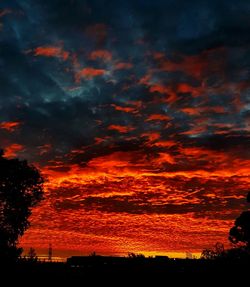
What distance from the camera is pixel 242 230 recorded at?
5675 cm

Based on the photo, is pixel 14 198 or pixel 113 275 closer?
pixel 113 275

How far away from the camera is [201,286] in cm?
2720

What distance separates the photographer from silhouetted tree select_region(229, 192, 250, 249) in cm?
5574

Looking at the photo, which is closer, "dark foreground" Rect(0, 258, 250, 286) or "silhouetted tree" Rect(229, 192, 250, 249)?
"dark foreground" Rect(0, 258, 250, 286)

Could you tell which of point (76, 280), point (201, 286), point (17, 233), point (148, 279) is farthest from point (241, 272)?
point (17, 233)

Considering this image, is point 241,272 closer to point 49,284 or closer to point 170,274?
point 170,274

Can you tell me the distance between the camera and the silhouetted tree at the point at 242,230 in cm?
5574

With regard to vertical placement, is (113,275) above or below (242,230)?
below

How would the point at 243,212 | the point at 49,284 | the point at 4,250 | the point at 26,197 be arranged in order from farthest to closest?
the point at 26,197, the point at 243,212, the point at 4,250, the point at 49,284

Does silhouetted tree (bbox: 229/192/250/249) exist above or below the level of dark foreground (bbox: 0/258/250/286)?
above

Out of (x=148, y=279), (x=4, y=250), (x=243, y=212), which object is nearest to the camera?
(x=148, y=279)

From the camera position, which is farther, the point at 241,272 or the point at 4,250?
the point at 4,250

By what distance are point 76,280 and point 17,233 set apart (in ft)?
111

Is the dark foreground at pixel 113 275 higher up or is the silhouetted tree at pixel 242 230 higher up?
the silhouetted tree at pixel 242 230
